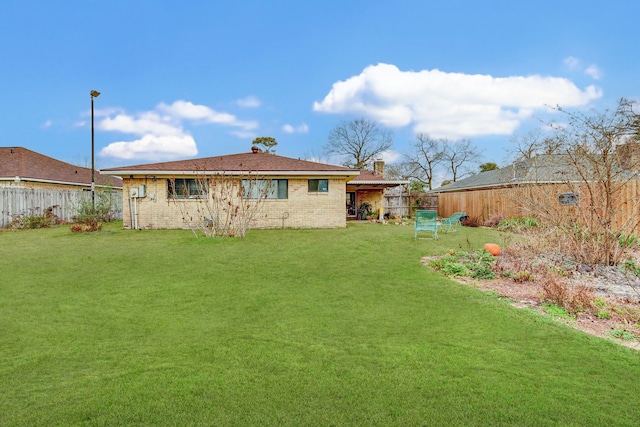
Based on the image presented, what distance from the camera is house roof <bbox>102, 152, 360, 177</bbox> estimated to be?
54.2 feet

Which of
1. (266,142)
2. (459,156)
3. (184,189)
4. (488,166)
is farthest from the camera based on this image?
(459,156)

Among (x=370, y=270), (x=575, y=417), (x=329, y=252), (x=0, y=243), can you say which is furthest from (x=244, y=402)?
(x=0, y=243)

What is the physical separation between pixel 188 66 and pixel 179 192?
18.7 feet

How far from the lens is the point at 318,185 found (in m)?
17.8

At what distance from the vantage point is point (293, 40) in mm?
14250

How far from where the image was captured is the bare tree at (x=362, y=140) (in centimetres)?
4206

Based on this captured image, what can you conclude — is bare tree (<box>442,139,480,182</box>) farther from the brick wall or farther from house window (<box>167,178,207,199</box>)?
house window (<box>167,178,207,199</box>)

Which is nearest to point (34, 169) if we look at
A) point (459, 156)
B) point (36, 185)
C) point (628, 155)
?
point (36, 185)

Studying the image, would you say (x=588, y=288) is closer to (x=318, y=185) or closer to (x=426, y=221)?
(x=426, y=221)

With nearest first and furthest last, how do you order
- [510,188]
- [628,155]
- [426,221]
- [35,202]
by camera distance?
[628,155] → [426,221] → [510,188] → [35,202]

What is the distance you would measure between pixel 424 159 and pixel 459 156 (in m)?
4.12

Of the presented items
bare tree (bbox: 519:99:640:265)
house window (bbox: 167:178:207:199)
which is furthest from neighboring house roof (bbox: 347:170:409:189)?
bare tree (bbox: 519:99:640:265)

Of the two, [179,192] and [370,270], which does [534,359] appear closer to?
[370,270]

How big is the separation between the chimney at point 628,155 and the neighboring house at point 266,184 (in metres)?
11.2
